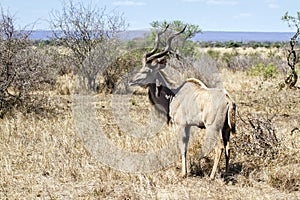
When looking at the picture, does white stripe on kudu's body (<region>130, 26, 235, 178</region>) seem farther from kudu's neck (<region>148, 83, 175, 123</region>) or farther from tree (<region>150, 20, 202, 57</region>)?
tree (<region>150, 20, 202, 57</region>)

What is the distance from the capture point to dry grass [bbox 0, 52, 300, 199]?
6797 mm

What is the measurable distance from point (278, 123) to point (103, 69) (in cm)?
735

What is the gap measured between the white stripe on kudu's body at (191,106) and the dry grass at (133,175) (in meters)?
0.43

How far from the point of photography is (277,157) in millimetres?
7863

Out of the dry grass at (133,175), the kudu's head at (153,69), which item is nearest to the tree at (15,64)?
the dry grass at (133,175)

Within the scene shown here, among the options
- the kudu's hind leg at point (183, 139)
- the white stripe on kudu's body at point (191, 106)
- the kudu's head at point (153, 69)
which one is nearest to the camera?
the white stripe on kudu's body at point (191, 106)

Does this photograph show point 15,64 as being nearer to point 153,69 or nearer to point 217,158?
point 153,69

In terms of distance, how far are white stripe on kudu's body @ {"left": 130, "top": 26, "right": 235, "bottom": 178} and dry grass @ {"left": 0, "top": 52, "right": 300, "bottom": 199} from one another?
43cm

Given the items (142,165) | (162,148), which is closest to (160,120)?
(162,148)

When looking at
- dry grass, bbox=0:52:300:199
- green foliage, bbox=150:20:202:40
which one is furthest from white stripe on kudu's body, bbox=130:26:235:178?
green foliage, bbox=150:20:202:40

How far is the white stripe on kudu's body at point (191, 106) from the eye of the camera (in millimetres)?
7074

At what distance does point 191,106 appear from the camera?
7.68m

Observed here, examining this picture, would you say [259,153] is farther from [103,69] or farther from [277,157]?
[103,69]

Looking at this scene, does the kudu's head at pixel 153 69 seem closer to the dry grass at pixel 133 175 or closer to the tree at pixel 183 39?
the dry grass at pixel 133 175
